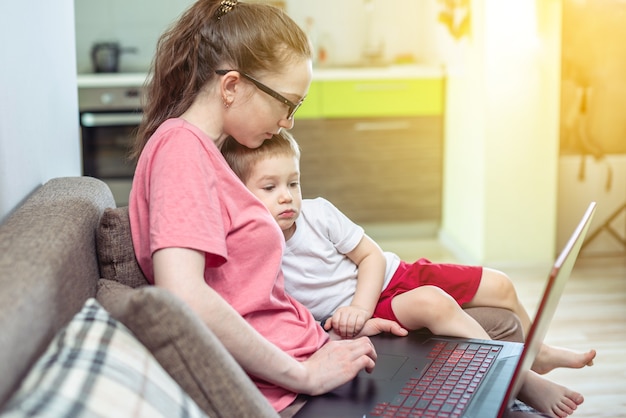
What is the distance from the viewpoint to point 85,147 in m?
4.56

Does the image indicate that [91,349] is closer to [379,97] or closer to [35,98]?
[35,98]

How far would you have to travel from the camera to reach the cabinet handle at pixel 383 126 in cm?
477

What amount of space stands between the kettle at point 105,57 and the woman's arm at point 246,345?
12.1 feet

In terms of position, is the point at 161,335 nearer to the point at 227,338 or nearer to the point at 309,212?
the point at 227,338

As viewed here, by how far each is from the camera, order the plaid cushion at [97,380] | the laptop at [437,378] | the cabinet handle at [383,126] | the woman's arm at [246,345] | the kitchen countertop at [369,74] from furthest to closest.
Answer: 1. the cabinet handle at [383,126]
2. the kitchen countertop at [369,74]
3. the laptop at [437,378]
4. the woman's arm at [246,345]
5. the plaid cushion at [97,380]

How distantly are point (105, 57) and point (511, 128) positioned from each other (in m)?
2.37

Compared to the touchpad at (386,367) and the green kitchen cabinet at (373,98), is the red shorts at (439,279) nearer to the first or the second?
the touchpad at (386,367)

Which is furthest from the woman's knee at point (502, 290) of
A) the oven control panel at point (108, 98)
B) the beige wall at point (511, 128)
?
the oven control panel at point (108, 98)

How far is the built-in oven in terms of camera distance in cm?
451

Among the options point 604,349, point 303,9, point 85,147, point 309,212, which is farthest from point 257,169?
point 303,9

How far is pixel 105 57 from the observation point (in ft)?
16.0

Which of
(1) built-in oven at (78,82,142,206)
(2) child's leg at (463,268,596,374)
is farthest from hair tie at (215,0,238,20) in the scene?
(1) built-in oven at (78,82,142,206)

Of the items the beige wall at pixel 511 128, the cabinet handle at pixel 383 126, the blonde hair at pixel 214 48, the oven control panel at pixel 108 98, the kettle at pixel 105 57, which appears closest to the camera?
the blonde hair at pixel 214 48

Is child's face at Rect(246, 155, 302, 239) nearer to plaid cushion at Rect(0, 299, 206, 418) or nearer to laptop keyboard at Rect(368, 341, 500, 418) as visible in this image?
laptop keyboard at Rect(368, 341, 500, 418)
